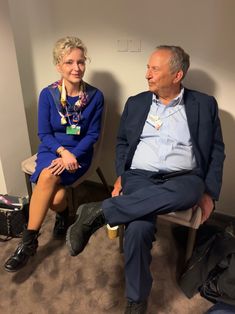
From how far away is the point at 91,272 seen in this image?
1.82 meters

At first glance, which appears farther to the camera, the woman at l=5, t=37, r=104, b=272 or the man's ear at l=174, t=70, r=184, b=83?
the woman at l=5, t=37, r=104, b=272

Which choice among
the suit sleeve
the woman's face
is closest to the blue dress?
the woman's face

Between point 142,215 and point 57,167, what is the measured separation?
659mm

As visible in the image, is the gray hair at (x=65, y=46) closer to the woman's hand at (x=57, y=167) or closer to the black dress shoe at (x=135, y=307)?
the woman's hand at (x=57, y=167)

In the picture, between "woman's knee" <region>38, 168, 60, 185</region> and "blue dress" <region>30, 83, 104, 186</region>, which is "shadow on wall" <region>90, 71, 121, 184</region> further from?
"woman's knee" <region>38, 168, 60, 185</region>

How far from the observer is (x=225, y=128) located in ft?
6.43

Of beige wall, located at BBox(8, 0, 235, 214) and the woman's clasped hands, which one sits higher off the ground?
beige wall, located at BBox(8, 0, 235, 214)

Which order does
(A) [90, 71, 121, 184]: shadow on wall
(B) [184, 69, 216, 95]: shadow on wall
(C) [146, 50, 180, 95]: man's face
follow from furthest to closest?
(A) [90, 71, 121, 184]: shadow on wall → (B) [184, 69, 216, 95]: shadow on wall → (C) [146, 50, 180, 95]: man's face

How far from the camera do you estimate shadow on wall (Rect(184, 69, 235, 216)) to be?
189 centimetres

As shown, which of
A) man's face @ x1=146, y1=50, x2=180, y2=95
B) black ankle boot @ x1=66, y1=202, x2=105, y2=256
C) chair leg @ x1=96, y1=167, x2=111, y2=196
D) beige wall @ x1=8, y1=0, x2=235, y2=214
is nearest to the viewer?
black ankle boot @ x1=66, y1=202, x2=105, y2=256

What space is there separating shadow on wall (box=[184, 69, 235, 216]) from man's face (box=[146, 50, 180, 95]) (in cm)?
27

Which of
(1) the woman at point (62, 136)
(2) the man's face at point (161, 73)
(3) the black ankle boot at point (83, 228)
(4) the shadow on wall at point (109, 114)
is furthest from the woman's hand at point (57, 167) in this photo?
(2) the man's face at point (161, 73)

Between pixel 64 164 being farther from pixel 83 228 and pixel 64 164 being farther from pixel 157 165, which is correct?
pixel 157 165

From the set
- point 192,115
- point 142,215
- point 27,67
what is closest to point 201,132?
point 192,115
